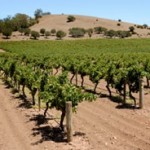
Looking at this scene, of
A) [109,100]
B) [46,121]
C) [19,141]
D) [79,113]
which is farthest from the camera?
[109,100]

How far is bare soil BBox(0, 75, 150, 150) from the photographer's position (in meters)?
13.3

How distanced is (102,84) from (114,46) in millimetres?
53772

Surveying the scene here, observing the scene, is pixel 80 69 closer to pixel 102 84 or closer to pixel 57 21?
pixel 102 84

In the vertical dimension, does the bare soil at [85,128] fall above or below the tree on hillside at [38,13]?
below

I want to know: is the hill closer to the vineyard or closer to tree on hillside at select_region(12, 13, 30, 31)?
tree on hillside at select_region(12, 13, 30, 31)

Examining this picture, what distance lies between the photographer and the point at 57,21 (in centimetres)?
14612

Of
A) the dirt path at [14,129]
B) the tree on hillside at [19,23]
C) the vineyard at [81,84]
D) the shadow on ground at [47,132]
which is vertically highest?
the tree on hillside at [19,23]

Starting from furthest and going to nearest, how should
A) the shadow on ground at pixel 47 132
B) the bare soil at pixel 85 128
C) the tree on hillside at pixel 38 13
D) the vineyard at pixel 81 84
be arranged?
1. the tree on hillside at pixel 38 13
2. the vineyard at pixel 81 84
3. the shadow on ground at pixel 47 132
4. the bare soil at pixel 85 128

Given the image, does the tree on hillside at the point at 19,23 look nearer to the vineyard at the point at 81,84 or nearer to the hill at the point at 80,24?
the hill at the point at 80,24

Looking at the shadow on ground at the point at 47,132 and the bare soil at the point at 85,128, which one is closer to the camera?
the bare soil at the point at 85,128

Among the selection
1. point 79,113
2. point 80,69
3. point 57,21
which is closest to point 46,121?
point 79,113

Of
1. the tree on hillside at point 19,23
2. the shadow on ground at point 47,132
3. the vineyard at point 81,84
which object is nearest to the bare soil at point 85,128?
the shadow on ground at point 47,132

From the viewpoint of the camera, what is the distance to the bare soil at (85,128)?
13.3m

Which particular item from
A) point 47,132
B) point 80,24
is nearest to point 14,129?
point 47,132
